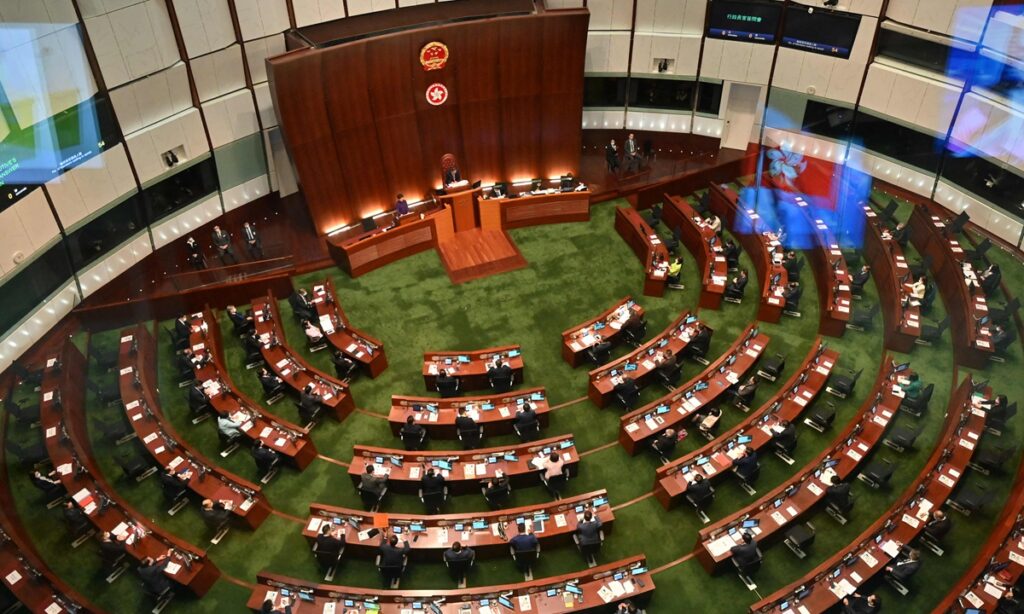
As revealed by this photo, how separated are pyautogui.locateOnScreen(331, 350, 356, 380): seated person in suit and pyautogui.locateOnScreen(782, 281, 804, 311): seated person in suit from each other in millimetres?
8308

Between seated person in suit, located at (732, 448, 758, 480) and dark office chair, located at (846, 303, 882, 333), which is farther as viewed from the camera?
dark office chair, located at (846, 303, 882, 333)

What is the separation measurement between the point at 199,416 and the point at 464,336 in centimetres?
502

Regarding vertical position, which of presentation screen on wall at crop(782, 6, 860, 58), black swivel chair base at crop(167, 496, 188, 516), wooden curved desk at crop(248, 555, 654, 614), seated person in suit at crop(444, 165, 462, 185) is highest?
presentation screen on wall at crop(782, 6, 860, 58)

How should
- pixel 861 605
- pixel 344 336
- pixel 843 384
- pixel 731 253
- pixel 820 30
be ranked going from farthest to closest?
pixel 820 30 < pixel 731 253 < pixel 344 336 < pixel 843 384 < pixel 861 605

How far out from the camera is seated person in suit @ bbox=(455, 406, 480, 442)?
1159 centimetres

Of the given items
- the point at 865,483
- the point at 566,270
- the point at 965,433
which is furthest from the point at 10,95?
the point at 965,433

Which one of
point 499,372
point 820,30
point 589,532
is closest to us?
point 589,532

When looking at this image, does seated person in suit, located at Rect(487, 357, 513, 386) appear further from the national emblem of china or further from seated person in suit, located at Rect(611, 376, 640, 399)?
the national emblem of china

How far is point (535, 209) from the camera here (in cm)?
1711

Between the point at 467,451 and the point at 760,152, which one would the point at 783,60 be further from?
the point at 467,451

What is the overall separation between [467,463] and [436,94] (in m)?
8.88

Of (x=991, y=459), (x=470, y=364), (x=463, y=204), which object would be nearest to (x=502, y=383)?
(x=470, y=364)

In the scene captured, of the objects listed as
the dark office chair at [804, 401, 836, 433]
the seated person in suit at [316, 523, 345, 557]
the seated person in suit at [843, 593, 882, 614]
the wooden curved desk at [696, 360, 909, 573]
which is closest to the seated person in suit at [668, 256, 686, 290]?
the dark office chair at [804, 401, 836, 433]

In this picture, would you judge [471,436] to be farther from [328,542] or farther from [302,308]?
[302,308]
